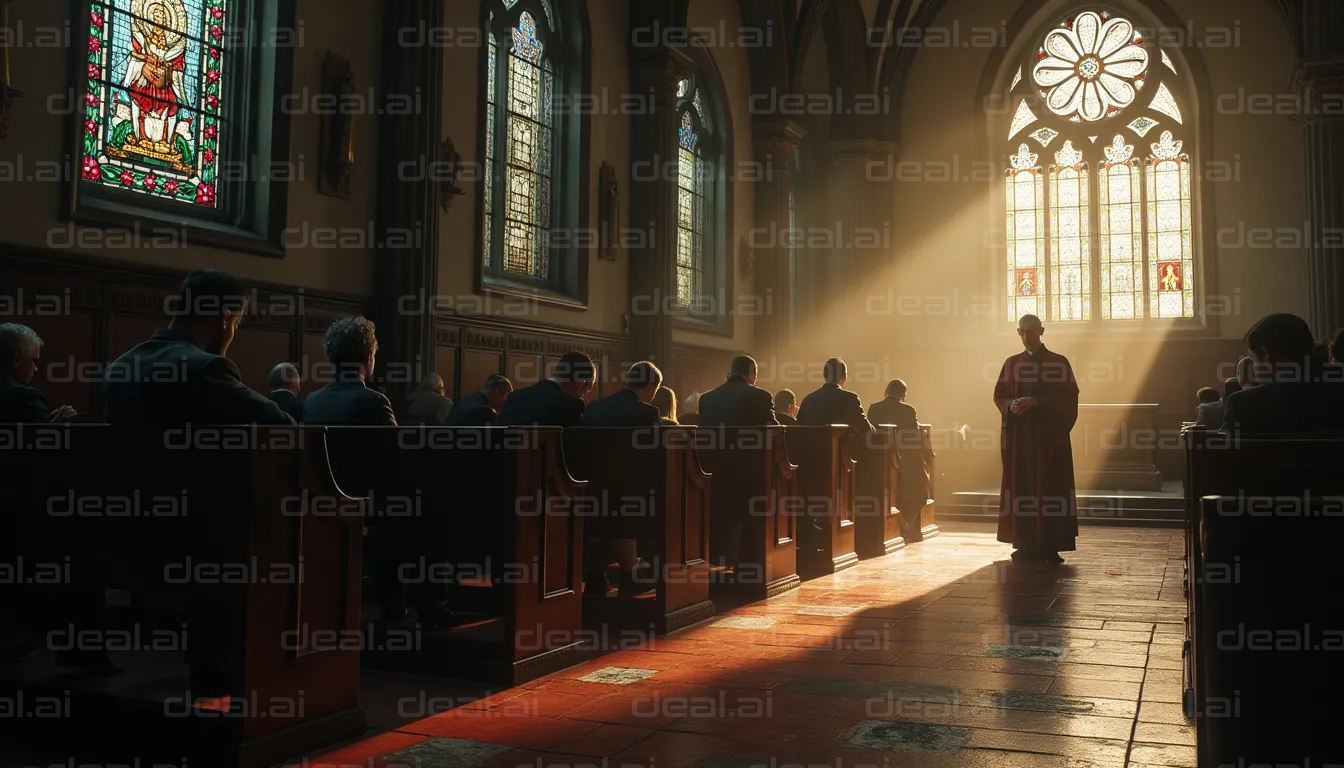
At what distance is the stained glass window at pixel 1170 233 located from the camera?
16.4m

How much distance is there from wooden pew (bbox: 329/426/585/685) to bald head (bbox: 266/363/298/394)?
233 cm

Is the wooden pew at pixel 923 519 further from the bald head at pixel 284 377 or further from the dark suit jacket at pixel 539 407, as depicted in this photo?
the bald head at pixel 284 377

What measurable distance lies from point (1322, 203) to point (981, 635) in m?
10.0

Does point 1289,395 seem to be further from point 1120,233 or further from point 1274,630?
point 1120,233

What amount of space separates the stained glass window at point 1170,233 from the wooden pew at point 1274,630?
15.6 meters

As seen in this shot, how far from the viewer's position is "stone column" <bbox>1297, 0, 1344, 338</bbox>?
1206cm

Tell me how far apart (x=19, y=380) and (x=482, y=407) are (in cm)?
289

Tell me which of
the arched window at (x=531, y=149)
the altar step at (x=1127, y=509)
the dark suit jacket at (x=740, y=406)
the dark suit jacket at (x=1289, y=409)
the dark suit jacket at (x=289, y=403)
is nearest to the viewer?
the dark suit jacket at (x=1289, y=409)

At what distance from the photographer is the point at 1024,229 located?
1747 centimetres

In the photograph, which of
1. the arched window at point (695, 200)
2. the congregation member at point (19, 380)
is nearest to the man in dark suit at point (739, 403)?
the congregation member at point (19, 380)

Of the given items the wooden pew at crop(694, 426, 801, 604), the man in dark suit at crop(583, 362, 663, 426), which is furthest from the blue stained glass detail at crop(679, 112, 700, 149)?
the man in dark suit at crop(583, 362, 663, 426)

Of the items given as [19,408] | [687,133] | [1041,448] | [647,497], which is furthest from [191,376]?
[687,133]

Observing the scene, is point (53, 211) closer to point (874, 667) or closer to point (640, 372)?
point (640, 372)

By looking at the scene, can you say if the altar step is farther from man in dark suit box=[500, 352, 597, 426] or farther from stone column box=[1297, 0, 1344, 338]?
man in dark suit box=[500, 352, 597, 426]
